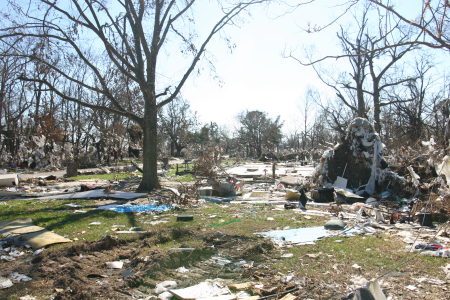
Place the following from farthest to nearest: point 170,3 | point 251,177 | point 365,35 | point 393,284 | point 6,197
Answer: point 365,35
point 251,177
point 170,3
point 6,197
point 393,284

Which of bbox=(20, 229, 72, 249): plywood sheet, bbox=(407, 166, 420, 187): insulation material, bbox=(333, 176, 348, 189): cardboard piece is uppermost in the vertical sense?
bbox=(407, 166, 420, 187): insulation material

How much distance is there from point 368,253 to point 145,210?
6.14 m

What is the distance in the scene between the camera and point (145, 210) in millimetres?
8805

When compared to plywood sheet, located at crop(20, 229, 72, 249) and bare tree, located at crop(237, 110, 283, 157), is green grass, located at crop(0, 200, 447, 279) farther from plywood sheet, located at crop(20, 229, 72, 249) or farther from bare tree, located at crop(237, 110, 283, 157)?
bare tree, located at crop(237, 110, 283, 157)

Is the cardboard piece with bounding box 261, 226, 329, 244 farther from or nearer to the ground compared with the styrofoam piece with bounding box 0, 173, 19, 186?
nearer to the ground

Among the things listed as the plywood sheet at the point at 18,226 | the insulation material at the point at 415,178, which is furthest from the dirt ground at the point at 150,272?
the insulation material at the point at 415,178

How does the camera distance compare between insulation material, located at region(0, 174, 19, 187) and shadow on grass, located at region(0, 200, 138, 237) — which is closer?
shadow on grass, located at region(0, 200, 138, 237)

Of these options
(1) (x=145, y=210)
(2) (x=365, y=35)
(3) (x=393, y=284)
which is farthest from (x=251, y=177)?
(2) (x=365, y=35)

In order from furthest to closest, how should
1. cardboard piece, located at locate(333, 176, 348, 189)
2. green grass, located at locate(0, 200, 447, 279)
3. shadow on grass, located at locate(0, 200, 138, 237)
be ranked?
cardboard piece, located at locate(333, 176, 348, 189), shadow on grass, located at locate(0, 200, 138, 237), green grass, located at locate(0, 200, 447, 279)

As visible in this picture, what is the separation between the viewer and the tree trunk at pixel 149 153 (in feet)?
38.8

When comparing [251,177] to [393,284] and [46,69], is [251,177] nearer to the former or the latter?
[46,69]

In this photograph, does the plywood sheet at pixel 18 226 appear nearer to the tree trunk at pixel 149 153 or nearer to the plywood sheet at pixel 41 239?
the plywood sheet at pixel 41 239

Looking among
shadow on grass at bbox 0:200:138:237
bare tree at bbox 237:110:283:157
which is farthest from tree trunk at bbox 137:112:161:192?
bare tree at bbox 237:110:283:157

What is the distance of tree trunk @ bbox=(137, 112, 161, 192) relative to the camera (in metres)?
11.8
